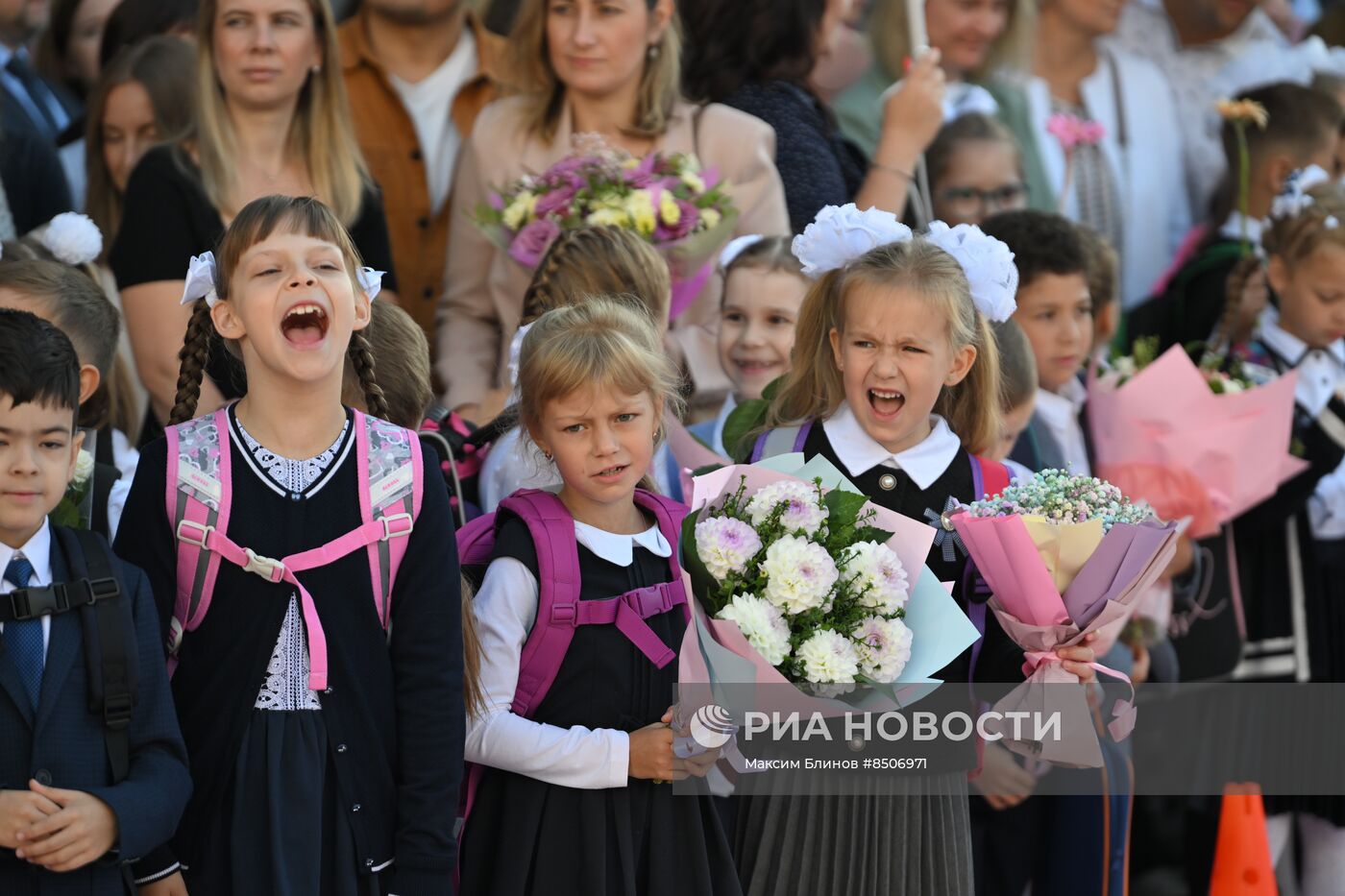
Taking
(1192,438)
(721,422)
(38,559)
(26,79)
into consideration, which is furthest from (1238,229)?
(38,559)

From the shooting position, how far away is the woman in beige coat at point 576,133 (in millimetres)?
5254

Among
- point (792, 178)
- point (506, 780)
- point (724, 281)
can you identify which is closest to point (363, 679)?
point (506, 780)

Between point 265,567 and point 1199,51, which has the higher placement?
point 1199,51

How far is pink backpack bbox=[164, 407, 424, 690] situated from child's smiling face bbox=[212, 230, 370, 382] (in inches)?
6.7

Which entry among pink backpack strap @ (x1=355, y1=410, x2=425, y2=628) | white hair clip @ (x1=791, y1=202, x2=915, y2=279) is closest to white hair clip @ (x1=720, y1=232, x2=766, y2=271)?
white hair clip @ (x1=791, y1=202, x2=915, y2=279)

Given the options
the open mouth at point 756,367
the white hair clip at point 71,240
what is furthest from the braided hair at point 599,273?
the white hair clip at point 71,240

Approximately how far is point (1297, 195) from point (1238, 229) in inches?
28.5

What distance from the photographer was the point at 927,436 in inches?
158

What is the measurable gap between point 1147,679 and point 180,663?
3482mm

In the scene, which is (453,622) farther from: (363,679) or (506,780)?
(506,780)

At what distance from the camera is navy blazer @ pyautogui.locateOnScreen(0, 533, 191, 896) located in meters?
2.95

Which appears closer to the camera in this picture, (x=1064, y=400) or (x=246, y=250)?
(x=246, y=250)

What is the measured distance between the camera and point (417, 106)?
5789 mm

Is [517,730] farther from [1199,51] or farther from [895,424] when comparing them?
[1199,51]
